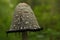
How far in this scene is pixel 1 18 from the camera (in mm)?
8695

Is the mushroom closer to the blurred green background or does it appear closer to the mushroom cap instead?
the mushroom cap

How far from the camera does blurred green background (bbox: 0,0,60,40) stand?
8.14 metres

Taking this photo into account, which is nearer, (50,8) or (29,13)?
(29,13)

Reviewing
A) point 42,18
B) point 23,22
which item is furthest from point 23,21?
point 42,18

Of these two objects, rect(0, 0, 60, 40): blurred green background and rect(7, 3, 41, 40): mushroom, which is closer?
rect(7, 3, 41, 40): mushroom

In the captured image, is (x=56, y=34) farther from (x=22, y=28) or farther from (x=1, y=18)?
(x=22, y=28)

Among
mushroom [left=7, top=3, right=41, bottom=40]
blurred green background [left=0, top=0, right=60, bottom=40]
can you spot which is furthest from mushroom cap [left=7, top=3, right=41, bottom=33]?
blurred green background [left=0, top=0, right=60, bottom=40]

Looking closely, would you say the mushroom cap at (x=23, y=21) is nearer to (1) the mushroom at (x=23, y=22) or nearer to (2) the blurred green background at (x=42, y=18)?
(1) the mushroom at (x=23, y=22)

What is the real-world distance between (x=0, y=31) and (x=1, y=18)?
2.38 ft

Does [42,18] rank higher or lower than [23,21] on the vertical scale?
higher

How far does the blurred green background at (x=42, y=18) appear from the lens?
8141 millimetres

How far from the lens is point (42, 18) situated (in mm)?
8750

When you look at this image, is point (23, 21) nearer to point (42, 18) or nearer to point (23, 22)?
point (23, 22)

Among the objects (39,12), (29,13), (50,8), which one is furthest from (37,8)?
(29,13)
